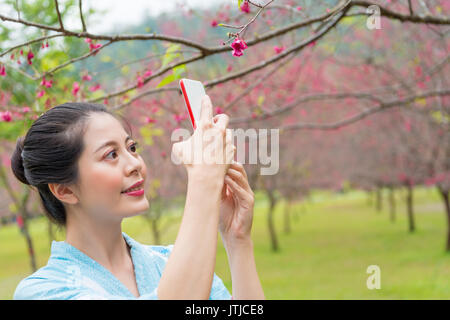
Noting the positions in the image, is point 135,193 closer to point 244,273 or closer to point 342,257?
point 244,273

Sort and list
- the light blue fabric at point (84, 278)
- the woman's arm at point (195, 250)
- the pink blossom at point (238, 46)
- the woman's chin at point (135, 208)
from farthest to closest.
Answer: the pink blossom at point (238, 46) < the woman's chin at point (135, 208) < the light blue fabric at point (84, 278) < the woman's arm at point (195, 250)

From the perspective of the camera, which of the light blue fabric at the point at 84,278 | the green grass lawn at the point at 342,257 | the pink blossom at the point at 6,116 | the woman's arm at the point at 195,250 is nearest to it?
the woman's arm at the point at 195,250

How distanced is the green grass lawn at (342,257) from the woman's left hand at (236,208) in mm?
6938

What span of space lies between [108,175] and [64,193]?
174mm

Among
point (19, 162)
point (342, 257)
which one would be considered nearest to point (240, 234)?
point (19, 162)

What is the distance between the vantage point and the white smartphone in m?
1.10

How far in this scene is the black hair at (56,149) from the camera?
123 cm

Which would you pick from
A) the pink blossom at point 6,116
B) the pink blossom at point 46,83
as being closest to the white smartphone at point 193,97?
the pink blossom at point 46,83

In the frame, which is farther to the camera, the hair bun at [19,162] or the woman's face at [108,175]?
the hair bun at [19,162]

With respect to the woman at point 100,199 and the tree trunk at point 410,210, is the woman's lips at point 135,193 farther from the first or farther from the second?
the tree trunk at point 410,210

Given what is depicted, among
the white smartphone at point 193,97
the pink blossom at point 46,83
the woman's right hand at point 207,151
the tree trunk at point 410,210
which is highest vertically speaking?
the pink blossom at point 46,83

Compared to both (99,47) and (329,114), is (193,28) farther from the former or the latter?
(99,47)

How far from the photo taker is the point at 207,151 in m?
1.00
